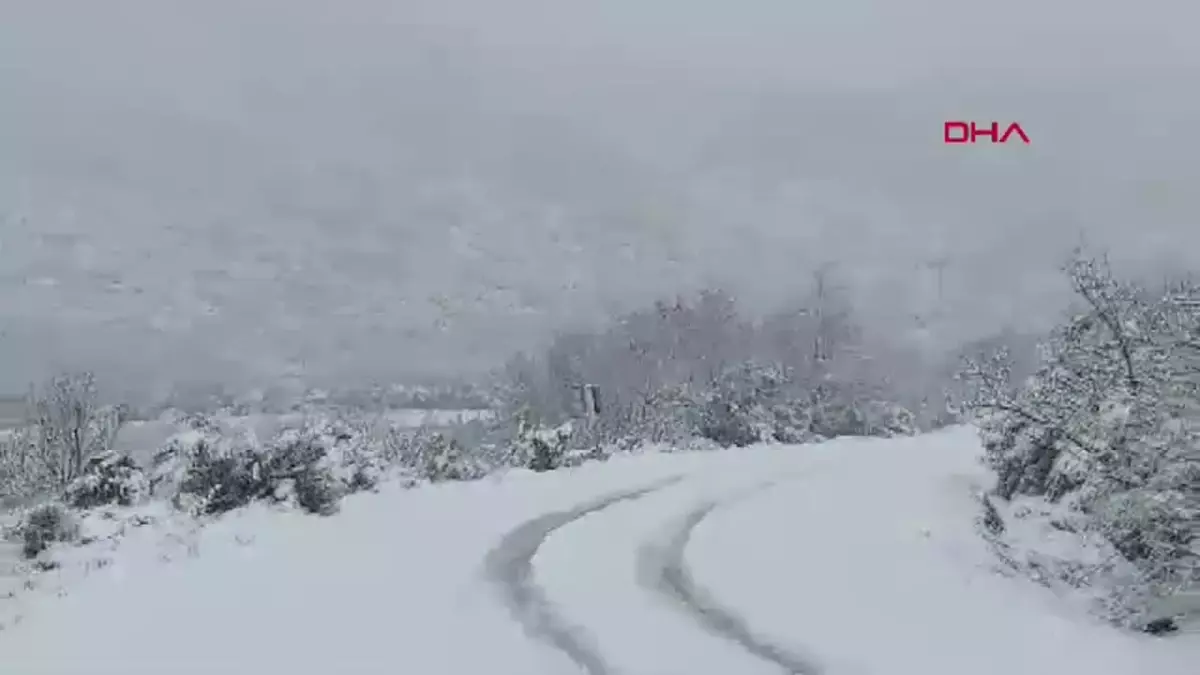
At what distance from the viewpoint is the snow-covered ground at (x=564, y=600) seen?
9.26 m

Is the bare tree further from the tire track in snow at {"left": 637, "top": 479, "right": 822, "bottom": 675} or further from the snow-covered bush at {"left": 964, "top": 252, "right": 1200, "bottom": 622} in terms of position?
the snow-covered bush at {"left": 964, "top": 252, "right": 1200, "bottom": 622}

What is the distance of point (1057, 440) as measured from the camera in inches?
581

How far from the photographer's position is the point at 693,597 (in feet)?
39.3

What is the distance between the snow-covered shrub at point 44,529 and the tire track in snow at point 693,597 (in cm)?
771

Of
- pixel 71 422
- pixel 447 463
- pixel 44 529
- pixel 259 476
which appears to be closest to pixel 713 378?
pixel 447 463

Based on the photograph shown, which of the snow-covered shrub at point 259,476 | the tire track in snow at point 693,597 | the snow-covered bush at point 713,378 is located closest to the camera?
the tire track in snow at point 693,597

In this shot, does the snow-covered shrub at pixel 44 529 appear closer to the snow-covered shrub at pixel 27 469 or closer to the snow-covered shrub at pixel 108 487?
the snow-covered shrub at pixel 108 487

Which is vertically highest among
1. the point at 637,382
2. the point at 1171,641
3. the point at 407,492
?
the point at 1171,641

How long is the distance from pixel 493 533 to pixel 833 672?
8307 mm

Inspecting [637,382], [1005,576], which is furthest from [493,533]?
[637,382]

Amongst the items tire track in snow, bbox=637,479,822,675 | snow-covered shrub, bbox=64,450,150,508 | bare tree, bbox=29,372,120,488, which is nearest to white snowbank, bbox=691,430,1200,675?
tire track in snow, bbox=637,479,822,675

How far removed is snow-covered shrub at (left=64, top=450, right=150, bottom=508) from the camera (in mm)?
18766

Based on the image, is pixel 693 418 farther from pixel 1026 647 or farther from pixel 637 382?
pixel 1026 647

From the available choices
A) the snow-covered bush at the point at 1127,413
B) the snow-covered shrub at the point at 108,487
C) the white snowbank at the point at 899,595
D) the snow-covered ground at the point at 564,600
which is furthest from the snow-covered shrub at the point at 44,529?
the snow-covered bush at the point at 1127,413
